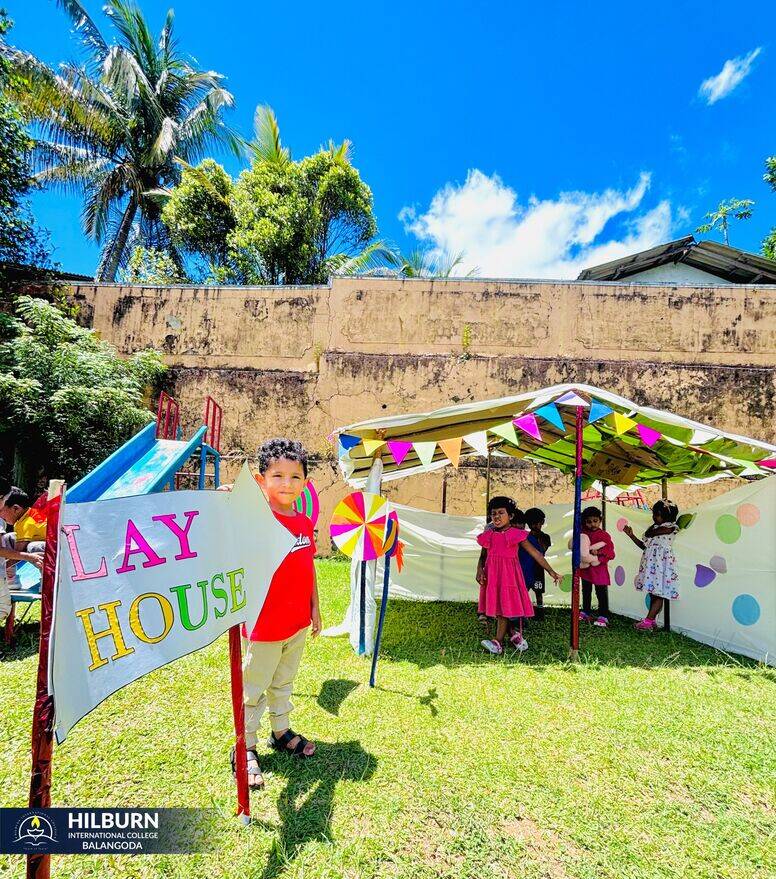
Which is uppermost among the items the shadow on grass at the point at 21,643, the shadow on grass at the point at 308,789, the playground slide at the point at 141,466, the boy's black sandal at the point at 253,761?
the playground slide at the point at 141,466

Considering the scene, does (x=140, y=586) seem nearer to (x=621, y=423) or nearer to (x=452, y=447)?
(x=452, y=447)

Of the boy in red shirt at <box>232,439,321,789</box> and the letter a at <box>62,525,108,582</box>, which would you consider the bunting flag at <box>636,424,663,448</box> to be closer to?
the boy in red shirt at <box>232,439,321,789</box>

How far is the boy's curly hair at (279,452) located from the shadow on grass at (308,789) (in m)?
1.58

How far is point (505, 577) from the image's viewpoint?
4.37 m

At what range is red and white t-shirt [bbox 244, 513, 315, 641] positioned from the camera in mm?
2336

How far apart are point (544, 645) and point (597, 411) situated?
2378 mm

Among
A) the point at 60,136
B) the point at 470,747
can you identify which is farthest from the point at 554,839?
the point at 60,136

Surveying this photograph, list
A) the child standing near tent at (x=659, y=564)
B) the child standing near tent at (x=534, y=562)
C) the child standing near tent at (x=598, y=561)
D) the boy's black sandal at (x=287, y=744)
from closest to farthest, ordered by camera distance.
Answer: the boy's black sandal at (x=287, y=744)
the child standing near tent at (x=659, y=564)
the child standing near tent at (x=534, y=562)
the child standing near tent at (x=598, y=561)

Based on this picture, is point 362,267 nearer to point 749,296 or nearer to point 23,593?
point 749,296

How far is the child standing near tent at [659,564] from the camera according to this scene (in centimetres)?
519

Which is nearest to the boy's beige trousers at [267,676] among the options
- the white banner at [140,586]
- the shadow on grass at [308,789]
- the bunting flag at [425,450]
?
the shadow on grass at [308,789]

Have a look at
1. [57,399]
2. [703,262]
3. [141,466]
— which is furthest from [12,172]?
[703,262]

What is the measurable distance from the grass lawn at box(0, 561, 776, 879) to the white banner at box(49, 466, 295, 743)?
1.14 meters

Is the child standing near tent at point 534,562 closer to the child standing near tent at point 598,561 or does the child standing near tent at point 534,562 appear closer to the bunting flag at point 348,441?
the child standing near tent at point 598,561
